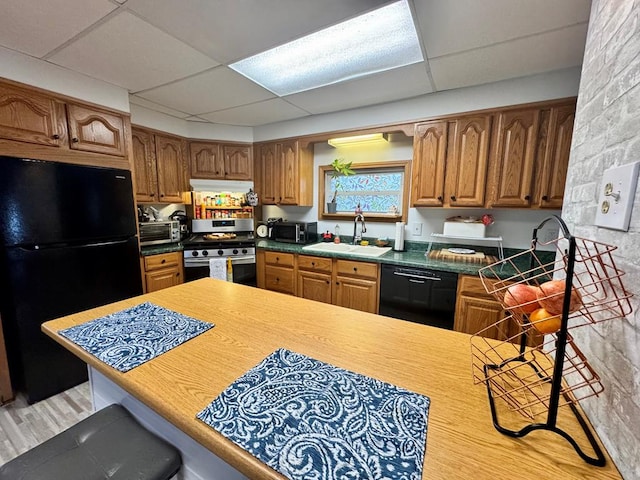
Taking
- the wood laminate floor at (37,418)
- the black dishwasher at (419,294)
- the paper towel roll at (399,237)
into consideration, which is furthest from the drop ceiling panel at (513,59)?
the wood laminate floor at (37,418)

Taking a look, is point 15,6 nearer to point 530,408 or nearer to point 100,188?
point 100,188

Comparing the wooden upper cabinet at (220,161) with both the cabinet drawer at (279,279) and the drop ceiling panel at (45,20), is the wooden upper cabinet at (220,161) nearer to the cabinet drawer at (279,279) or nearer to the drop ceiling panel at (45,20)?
the cabinet drawer at (279,279)

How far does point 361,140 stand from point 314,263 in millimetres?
1464

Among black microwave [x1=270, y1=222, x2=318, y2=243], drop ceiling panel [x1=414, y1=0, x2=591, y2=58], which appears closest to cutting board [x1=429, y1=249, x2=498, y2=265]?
black microwave [x1=270, y1=222, x2=318, y2=243]

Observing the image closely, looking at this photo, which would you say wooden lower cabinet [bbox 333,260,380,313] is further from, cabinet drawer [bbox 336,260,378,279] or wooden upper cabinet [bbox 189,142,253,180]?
wooden upper cabinet [bbox 189,142,253,180]

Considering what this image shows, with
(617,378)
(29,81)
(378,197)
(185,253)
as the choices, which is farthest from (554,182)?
(29,81)

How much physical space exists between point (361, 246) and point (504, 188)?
1.42 metres

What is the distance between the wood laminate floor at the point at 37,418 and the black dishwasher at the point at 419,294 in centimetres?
238

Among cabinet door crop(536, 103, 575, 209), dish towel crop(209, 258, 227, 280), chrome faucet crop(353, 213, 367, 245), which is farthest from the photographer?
chrome faucet crop(353, 213, 367, 245)

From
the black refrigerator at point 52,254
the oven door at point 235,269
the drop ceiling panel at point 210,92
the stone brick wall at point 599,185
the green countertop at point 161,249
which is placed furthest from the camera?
the oven door at point 235,269

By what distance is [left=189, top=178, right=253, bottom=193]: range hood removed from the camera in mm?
3373

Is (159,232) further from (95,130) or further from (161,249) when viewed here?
(95,130)

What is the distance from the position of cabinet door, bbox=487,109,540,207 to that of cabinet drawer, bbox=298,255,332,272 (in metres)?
1.58

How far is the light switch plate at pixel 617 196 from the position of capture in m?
0.51
